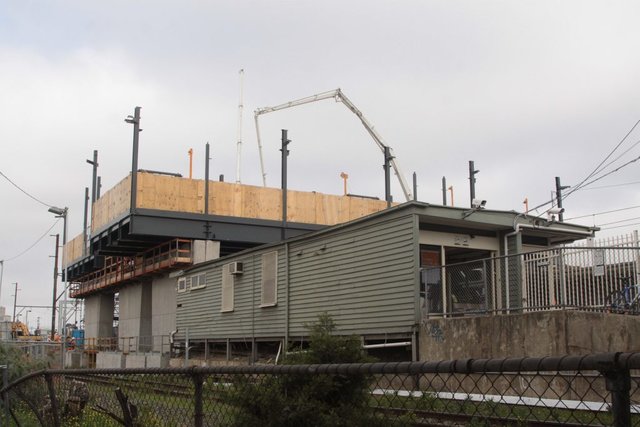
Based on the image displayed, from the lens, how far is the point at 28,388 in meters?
7.75

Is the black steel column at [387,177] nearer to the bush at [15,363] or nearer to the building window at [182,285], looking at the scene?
the building window at [182,285]

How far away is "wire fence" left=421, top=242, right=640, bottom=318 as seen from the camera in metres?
14.1

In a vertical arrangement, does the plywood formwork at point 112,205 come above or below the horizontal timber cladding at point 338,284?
above

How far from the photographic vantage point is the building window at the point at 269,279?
20.6 m

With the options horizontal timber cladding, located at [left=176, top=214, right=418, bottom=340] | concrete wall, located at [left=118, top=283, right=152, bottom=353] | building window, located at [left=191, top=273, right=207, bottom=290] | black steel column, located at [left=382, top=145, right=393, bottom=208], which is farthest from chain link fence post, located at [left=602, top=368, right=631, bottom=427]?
black steel column, located at [left=382, top=145, right=393, bottom=208]

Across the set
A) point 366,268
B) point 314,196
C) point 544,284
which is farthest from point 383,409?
point 314,196

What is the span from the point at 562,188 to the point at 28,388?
27.0 metres

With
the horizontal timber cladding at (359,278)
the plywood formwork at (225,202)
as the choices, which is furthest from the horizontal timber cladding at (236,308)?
the plywood formwork at (225,202)

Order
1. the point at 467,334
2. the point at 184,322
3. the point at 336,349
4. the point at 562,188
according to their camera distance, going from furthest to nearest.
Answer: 1. the point at 562,188
2. the point at 184,322
3. the point at 467,334
4. the point at 336,349

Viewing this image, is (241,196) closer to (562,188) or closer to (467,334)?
(562,188)

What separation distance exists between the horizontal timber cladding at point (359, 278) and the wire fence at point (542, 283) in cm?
73

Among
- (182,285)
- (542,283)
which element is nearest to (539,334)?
(542,283)

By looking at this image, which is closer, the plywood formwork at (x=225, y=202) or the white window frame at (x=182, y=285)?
the white window frame at (x=182, y=285)

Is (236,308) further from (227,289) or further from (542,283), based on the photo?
(542,283)
